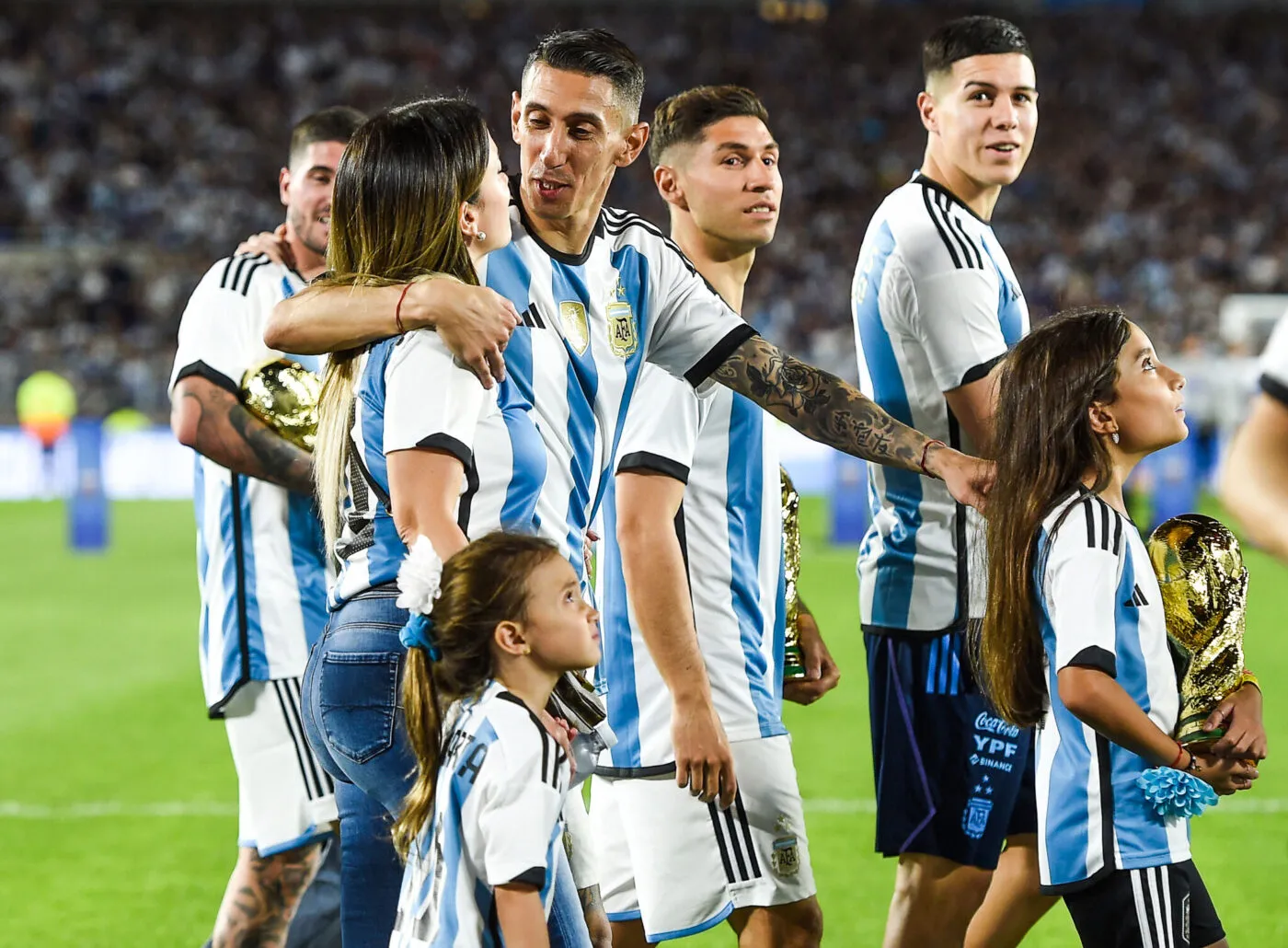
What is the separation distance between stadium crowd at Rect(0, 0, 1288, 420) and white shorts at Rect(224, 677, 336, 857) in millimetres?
21391

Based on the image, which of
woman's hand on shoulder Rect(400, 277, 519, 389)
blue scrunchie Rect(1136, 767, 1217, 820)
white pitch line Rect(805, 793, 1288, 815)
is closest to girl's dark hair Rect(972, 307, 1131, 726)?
blue scrunchie Rect(1136, 767, 1217, 820)

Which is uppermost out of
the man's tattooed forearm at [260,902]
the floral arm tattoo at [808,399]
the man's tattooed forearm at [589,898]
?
the floral arm tattoo at [808,399]

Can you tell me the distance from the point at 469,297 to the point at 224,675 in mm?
1718

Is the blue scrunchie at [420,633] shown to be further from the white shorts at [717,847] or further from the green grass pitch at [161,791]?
the green grass pitch at [161,791]

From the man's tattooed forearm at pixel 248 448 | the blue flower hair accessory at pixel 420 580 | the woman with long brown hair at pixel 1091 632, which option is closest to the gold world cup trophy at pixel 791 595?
the woman with long brown hair at pixel 1091 632

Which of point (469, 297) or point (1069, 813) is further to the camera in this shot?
point (1069, 813)

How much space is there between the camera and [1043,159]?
1256 inches

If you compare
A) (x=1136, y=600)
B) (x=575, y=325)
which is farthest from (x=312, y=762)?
(x=1136, y=600)

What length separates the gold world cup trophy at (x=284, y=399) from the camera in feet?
13.0

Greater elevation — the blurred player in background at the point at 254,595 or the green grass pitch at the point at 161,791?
the blurred player in background at the point at 254,595

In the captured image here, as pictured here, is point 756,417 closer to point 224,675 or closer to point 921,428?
point 921,428

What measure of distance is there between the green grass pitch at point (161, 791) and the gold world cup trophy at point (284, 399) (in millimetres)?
2157

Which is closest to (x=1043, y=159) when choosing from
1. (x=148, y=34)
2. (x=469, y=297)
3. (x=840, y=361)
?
(x=840, y=361)

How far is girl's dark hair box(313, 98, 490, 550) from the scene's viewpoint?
2775 millimetres
